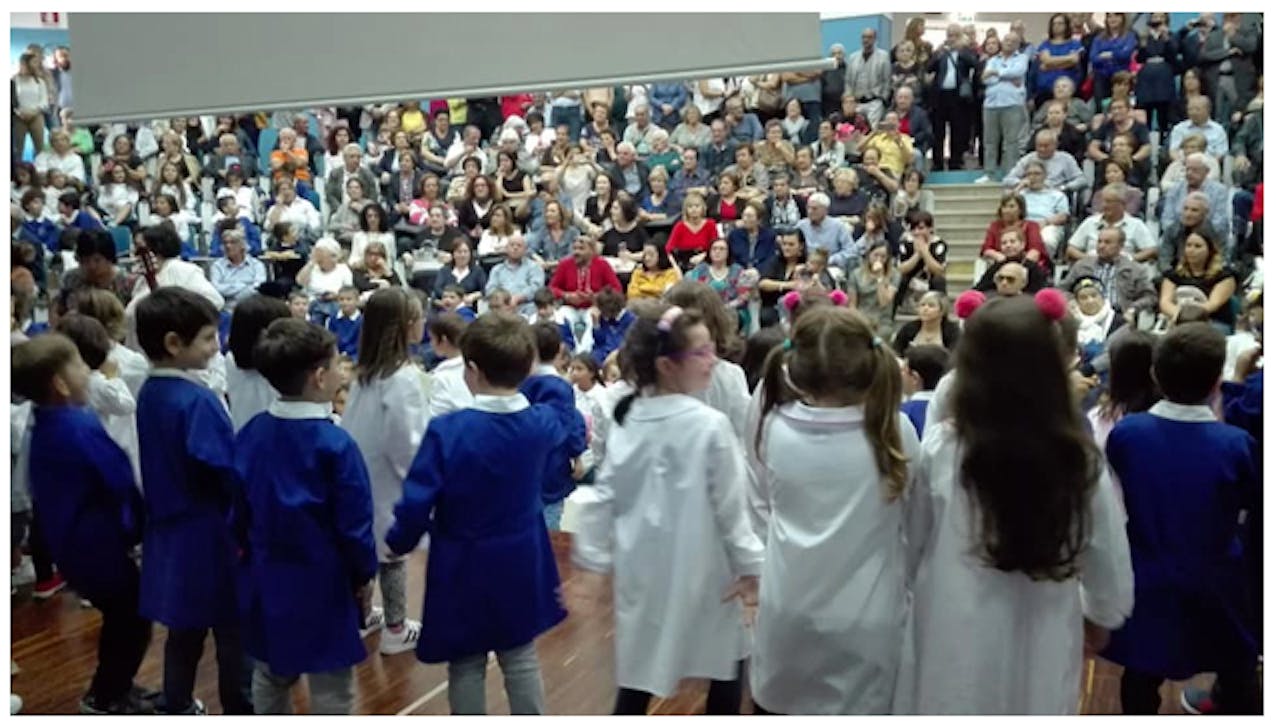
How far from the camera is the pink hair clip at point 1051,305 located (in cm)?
193

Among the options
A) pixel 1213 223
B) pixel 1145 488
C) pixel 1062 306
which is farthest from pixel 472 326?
pixel 1213 223

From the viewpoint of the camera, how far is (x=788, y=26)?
3629mm

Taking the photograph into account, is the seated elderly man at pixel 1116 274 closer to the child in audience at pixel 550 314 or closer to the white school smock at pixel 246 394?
the child in audience at pixel 550 314

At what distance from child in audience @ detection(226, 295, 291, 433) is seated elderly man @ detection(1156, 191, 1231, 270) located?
5.65m

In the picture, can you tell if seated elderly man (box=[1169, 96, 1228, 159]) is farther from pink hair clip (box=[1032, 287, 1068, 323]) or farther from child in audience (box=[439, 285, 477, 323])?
pink hair clip (box=[1032, 287, 1068, 323])

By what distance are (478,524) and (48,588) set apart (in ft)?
7.95

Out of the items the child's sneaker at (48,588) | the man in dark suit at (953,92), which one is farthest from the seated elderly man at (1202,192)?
the child's sneaker at (48,588)

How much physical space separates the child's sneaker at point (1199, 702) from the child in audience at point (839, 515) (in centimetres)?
117

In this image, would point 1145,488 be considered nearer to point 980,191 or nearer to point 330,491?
point 330,491

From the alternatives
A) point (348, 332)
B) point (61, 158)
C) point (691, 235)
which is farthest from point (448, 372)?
point (61, 158)

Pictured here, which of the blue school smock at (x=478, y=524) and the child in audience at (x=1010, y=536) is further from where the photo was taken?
the blue school smock at (x=478, y=524)

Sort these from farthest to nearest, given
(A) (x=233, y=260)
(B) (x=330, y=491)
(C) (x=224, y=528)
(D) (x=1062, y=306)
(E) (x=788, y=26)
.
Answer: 1. (A) (x=233, y=260)
2. (E) (x=788, y=26)
3. (C) (x=224, y=528)
4. (B) (x=330, y=491)
5. (D) (x=1062, y=306)
